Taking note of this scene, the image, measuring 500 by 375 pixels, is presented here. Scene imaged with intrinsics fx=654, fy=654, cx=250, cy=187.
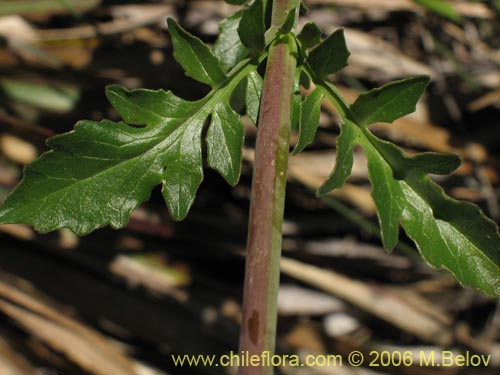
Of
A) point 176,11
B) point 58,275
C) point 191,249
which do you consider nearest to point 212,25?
point 176,11

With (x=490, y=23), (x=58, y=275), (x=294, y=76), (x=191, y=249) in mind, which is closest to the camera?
(x=294, y=76)

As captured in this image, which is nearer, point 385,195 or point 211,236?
point 385,195

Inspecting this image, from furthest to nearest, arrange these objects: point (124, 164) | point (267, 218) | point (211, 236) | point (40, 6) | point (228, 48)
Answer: point (211, 236) → point (40, 6) → point (228, 48) → point (124, 164) → point (267, 218)

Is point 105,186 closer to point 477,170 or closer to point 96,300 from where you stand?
point 96,300

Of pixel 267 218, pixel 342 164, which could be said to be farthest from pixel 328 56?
pixel 267 218

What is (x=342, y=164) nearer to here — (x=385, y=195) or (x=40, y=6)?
(x=385, y=195)

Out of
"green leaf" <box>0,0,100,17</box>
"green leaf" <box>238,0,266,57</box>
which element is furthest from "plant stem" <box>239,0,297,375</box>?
"green leaf" <box>0,0,100,17</box>

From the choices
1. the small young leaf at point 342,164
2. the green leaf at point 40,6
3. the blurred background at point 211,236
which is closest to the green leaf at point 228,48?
the small young leaf at point 342,164
